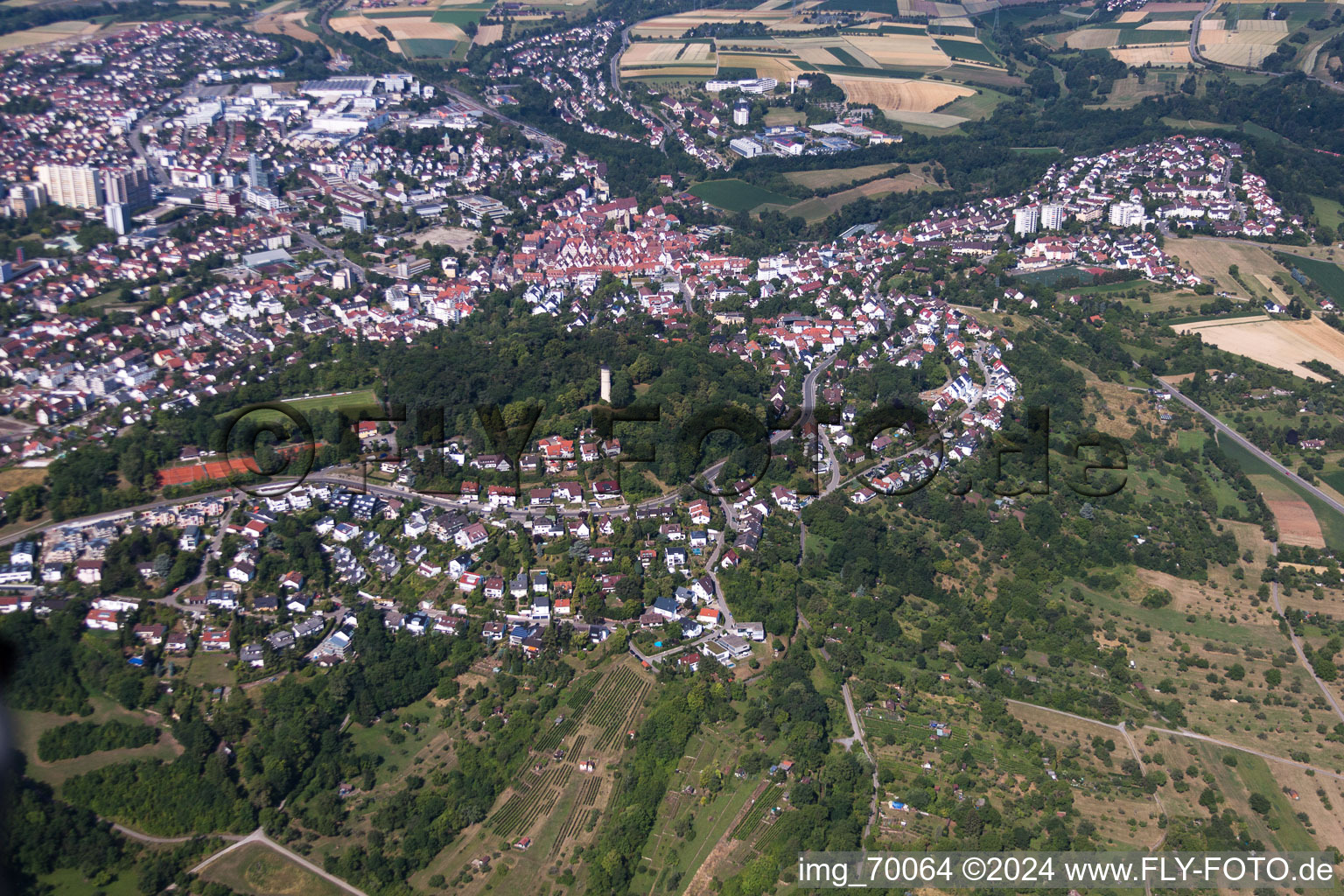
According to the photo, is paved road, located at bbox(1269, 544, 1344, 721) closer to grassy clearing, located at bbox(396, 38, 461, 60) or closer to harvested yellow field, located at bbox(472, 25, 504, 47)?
grassy clearing, located at bbox(396, 38, 461, 60)

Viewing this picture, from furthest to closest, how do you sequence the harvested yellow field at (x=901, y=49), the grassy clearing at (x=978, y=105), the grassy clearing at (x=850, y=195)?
the harvested yellow field at (x=901, y=49) → the grassy clearing at (x=978, y=105) → the grassy clearing at (x=850, y=195)

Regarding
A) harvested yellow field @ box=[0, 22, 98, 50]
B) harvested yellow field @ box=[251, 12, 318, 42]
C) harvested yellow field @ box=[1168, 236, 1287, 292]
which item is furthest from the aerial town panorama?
harvested yellow field @ box=[251, 12, 318, 42]

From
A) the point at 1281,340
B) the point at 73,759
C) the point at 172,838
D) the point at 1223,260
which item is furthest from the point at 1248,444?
the point at 73,759

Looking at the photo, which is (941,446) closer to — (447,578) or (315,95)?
(447,578)

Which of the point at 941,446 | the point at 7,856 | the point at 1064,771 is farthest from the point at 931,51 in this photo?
the point at 7,856

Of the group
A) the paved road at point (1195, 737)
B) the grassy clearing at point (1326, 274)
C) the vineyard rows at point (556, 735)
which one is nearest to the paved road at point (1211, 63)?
the grassy clearing at point (1326, 274)

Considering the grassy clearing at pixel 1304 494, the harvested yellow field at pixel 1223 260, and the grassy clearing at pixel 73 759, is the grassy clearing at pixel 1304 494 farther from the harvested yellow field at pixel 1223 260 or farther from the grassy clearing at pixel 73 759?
the grassy clearing at pixel 73 759
